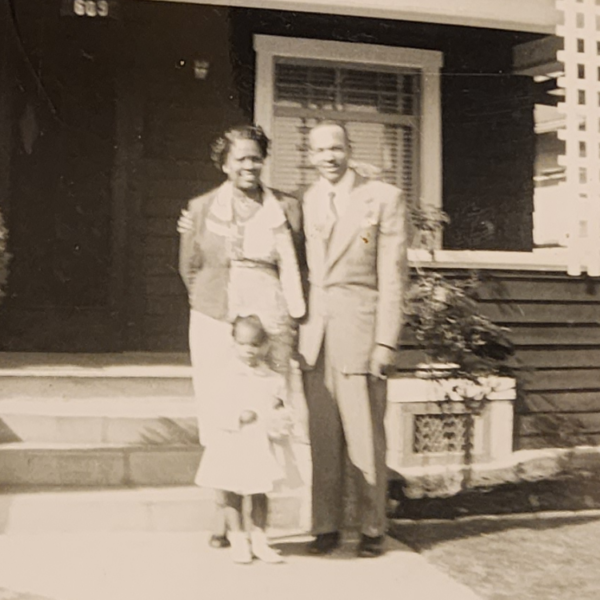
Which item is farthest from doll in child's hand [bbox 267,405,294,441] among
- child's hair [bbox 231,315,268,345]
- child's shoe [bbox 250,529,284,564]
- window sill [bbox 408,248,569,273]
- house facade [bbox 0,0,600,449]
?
house facade [bbox 0,0,600,449]

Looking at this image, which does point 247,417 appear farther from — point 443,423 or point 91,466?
point 443,423

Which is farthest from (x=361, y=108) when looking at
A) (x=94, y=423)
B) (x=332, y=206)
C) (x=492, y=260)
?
(x=94, y=423)

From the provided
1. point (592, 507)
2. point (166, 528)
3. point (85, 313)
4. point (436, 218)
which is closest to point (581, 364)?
point (592, 507)

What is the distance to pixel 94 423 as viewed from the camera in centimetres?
399

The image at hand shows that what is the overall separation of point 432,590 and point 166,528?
117 centimetres

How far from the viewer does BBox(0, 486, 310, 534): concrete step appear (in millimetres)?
3504

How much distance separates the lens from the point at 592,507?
439 cm

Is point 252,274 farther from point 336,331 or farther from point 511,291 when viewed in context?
point 511,291

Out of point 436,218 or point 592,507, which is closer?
point 592,507

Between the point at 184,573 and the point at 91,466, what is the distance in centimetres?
88

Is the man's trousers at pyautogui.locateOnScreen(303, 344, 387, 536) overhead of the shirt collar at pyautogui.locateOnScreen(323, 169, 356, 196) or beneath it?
beneath

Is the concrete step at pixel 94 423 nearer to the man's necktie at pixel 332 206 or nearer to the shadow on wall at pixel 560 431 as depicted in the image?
the man's necktie at pixel 332 206

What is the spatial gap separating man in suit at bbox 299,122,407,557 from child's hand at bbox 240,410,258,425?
0.91ft

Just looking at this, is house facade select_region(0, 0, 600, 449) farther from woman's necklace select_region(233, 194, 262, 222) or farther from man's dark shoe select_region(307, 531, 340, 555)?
man's dark shoe select_region(307, 531, 340, 555)
